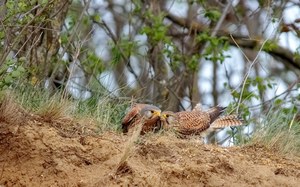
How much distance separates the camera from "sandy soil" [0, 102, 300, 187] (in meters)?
7.39

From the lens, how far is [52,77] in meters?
10.8

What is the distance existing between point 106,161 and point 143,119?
40.4 inches

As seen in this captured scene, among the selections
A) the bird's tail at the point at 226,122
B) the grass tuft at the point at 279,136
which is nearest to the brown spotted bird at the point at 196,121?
the bird's tail at the point at 226,122

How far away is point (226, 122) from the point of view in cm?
930

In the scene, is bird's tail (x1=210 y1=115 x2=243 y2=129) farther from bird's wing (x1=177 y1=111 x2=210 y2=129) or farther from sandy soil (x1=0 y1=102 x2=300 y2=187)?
sandy soil (x1=0 y1=102 x2=300 y2=187)

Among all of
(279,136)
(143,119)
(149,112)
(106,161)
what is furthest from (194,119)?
(106,161)

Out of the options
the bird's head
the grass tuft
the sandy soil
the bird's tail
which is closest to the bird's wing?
the bird's tail

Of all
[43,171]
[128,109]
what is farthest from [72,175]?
[128,109]

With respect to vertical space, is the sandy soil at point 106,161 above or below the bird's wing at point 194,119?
below

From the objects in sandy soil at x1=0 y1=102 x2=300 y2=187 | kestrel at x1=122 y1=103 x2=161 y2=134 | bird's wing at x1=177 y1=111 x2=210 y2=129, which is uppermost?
bird's wing at x1=177 y1=111 x2=210 y2=129

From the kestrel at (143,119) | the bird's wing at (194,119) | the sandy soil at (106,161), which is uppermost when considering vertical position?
the bird's wing at (194,119)

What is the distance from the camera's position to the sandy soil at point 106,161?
7.39 m

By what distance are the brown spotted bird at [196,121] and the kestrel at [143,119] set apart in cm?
7

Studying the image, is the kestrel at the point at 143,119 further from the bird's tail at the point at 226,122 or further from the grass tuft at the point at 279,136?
the grass tuft at the point at 279,136
